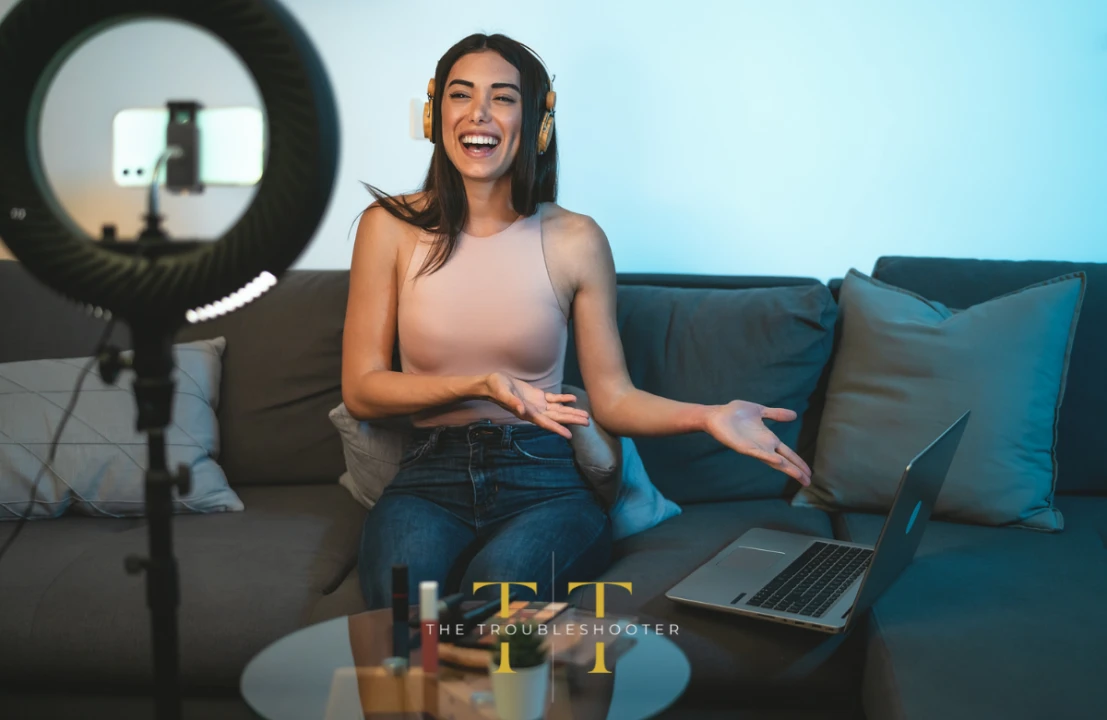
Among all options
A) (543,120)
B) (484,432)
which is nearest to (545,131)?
(543,120)

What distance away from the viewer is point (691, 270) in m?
2.44

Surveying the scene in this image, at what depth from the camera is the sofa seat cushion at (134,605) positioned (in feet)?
4.97

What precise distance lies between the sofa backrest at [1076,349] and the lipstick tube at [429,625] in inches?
55.3

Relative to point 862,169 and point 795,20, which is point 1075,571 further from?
point 795,20

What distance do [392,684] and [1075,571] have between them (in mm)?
1146

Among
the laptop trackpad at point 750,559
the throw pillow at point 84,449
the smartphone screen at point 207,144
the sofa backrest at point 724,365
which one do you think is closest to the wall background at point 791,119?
the sofa backrest at point 724,365

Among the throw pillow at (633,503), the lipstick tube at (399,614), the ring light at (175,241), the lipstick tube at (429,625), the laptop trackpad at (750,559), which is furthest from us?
the throw pillow at (633,503)

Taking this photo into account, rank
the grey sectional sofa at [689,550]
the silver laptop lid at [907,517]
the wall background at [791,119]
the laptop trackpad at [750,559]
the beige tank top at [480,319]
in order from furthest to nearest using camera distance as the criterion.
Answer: the wall background at [791,119], the beige tank top at [480,319], the laptop trackpad at [750,559], the grey sectional sofa at [689,550], the silver laptop lid at [907,517]

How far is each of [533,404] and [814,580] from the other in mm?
520

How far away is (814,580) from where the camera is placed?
1559mm

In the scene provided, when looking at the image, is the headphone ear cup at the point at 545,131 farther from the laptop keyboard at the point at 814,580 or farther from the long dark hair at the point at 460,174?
the laptop keyboard at the point at 814,580

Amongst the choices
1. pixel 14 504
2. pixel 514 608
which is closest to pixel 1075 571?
pixel 514 608

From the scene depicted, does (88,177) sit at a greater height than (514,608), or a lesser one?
greater

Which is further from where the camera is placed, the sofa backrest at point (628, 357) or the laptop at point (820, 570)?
the sofa backrest at point (628, 357)
